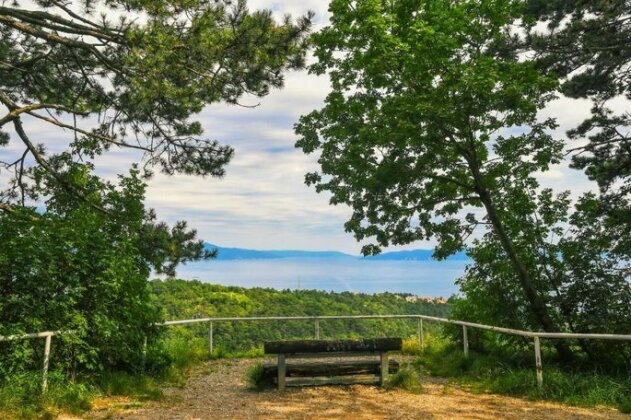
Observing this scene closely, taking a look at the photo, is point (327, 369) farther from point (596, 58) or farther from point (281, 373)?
point (596, 58)

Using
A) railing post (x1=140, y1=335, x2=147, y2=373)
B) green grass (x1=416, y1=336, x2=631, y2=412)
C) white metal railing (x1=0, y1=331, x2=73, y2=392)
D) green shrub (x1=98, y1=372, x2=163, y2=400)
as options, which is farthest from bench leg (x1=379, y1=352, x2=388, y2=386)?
white metal railing (x1=0, y1=331, x2=73, y2=392)

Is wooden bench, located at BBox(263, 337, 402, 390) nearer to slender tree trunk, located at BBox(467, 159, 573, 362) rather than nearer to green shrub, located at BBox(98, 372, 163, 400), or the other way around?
green shrub, located at BBox(98, 372, 163, 400)

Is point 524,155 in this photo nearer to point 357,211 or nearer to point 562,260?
point 562,260

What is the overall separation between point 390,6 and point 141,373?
8.21m

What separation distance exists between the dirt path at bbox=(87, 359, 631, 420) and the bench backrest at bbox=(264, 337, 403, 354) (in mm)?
608

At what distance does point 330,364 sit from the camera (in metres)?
8.73

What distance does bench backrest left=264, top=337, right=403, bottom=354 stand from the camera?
8281 mm

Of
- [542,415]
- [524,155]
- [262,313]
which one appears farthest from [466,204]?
[262,313]

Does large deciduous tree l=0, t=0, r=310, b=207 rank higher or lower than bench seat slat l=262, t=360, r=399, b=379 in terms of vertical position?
higher

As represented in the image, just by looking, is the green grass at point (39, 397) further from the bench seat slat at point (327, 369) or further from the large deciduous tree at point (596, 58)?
the large deciduous tree at point (596, 58)

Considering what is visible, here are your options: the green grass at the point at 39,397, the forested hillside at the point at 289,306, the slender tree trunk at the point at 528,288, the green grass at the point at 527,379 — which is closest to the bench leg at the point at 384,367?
the green grass at the point at 527,379

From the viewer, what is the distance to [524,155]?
10.5 metres

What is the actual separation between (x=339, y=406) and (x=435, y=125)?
5.02m

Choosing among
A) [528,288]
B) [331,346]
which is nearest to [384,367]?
[331,346]
